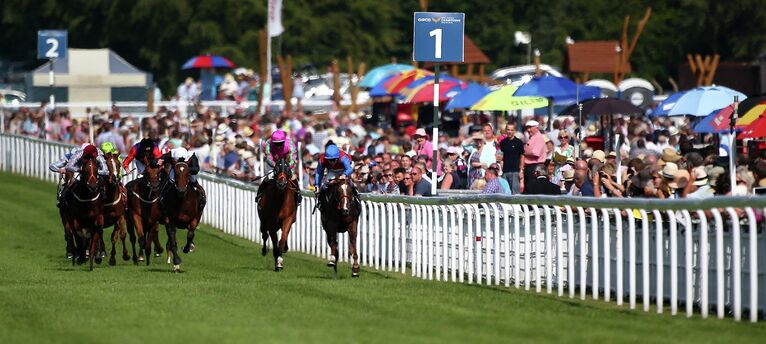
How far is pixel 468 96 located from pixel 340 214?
1262cm

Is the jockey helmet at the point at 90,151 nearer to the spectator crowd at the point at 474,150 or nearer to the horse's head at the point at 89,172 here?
the horse's head at the point at 89,172

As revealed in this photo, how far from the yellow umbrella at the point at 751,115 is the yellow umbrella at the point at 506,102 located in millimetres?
7537

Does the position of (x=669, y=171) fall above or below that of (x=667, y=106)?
below

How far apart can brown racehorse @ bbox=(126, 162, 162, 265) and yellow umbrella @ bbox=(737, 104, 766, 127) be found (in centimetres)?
709

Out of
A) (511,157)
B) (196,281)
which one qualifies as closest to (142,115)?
(511,157)

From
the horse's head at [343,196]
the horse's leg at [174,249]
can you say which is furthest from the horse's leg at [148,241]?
the horse's head at [343,196]

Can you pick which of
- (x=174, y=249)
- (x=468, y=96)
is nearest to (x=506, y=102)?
(x=468, y=96)

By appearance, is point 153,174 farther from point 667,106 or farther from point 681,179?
point 681,179

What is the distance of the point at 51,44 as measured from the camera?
1575 inches

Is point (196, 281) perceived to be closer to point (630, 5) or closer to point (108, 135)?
point (108, 135)

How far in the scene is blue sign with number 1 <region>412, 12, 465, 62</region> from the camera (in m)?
20.6

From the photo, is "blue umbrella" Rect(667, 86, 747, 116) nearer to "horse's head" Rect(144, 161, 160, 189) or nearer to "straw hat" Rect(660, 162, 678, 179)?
"horse's head" Rect(144, 161, 160, 189)

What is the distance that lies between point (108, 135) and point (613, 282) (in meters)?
22.2

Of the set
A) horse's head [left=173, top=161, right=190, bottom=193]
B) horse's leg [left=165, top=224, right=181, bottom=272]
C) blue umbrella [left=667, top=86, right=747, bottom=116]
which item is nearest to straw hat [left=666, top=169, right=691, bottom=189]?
horse's leg [left=165, top=224, right=181, bottom=272]
